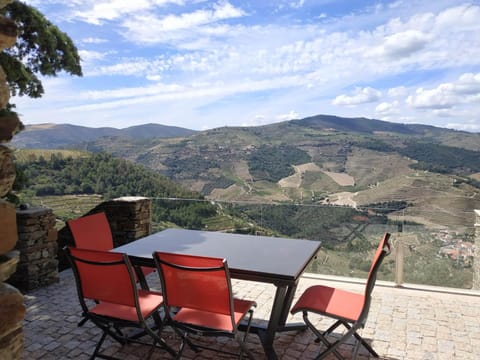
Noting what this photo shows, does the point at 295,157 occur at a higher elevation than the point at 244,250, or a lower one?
lower

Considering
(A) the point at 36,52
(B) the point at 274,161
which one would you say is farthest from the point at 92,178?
(B) the point at 274,161

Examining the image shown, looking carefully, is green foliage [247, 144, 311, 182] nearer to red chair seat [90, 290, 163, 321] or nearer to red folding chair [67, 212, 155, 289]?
red folding chair [67, 212, 155, 289]

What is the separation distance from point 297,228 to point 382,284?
1310mm

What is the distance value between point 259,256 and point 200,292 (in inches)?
28.9

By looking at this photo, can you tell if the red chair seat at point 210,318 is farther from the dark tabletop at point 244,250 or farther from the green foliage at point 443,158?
the green foliage at point 443,158

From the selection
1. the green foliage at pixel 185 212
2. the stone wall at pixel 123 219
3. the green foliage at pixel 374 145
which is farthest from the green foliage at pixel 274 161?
the stone wall at pixel 123 219

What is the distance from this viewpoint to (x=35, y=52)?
23.4 ft

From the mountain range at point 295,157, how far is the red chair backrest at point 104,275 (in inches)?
585

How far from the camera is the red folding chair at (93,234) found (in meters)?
3.61

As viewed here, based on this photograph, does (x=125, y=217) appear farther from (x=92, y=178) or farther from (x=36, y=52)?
(x=92, y=178)

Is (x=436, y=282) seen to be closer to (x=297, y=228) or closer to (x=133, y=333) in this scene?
(x=297, y=228)

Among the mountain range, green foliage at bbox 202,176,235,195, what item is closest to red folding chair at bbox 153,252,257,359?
the mountain range

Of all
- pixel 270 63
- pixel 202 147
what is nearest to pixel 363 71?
pixel 270 63

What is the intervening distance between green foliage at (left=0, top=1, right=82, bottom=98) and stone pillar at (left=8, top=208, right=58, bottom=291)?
Result: 2603 mm
